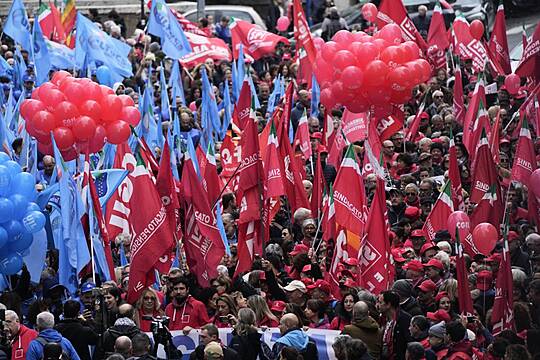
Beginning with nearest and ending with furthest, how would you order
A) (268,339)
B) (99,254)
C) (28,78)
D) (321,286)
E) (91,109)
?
(268,339) → (321,286) → (99,254) → (91,109) → (28,78)

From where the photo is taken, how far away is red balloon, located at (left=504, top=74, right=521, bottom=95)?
22016 millimetres

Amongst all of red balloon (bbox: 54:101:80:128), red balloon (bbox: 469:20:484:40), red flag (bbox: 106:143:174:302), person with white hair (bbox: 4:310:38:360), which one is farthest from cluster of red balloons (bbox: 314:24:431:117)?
person with white hair (bbox: 4:310:38:360)

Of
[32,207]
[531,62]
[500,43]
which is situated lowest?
[500,43]

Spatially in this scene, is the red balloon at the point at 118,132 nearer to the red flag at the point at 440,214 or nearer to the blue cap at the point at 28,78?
the red flag at the point at 440,214

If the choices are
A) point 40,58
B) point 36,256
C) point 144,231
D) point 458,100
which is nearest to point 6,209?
point 36,256

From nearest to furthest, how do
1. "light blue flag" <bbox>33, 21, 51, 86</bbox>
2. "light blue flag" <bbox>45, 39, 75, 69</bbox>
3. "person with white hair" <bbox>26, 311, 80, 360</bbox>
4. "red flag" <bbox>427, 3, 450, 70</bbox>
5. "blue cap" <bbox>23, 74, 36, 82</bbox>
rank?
"person with white hair" <bbox>26, 311, 80, 360</bbox> < "light blue flag" <bbox>33, 21, 51, 86</bbox> < "blue cap" <bbox>23, 74, 36, 82</bbox> < "red flag" <bbox>427, 3, 450, 70</bbox> < "light blue flag" <bbox>45, 39, 75, 69</bbox>

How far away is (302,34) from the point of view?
921 inches

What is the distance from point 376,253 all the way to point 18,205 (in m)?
3.39

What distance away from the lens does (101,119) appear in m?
18.8

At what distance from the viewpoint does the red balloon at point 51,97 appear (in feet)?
61.1

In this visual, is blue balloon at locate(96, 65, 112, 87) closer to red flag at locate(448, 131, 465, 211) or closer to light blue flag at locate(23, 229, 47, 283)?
red flag at locate(448, 131, 465, 211)

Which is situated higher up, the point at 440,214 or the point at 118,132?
the point at 118,132

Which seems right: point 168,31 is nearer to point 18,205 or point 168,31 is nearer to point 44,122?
point 44,122

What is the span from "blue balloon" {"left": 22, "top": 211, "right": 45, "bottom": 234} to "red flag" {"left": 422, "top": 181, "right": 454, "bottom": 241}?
3.79m
